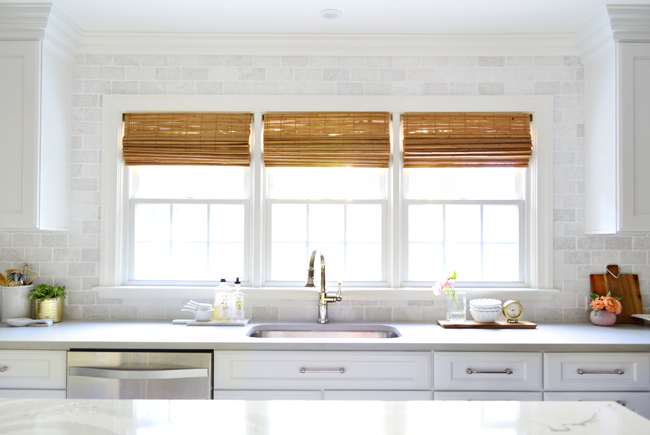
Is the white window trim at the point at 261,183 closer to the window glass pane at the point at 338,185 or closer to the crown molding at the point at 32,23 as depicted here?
the window glass pane at the point at 338,185

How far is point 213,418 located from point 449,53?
9.25 ft

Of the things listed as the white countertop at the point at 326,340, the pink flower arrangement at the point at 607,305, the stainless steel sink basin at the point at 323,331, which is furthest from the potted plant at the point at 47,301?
the pink flower arrangement at the point at 607,305

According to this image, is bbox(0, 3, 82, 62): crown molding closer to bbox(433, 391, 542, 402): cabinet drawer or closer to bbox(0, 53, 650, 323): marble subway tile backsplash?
bbox(0, 53, 650, 323): marble subway tile backsplash

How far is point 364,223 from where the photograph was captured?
11.1 ft

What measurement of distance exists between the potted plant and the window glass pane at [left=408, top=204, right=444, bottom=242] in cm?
227

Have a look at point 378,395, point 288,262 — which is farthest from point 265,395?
point 288,262

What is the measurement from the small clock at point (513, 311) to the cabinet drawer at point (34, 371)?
2500 millimetres

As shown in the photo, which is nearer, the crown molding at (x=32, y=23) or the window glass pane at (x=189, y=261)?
the crown molding at (x=32, y=23)

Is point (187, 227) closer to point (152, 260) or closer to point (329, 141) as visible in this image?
point (152, 260)

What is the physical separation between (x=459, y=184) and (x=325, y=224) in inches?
36.7

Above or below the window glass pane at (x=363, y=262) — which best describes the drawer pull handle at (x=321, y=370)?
below

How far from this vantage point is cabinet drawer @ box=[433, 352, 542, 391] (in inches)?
102

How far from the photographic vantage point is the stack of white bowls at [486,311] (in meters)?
3.04

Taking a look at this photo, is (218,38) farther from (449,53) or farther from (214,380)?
(214,380)
